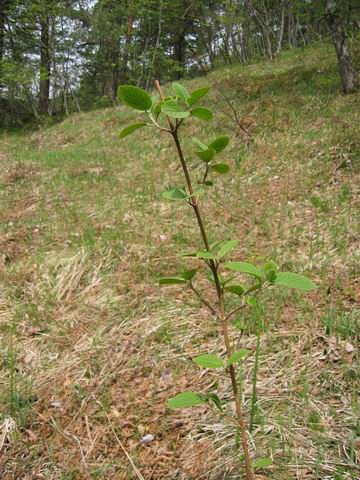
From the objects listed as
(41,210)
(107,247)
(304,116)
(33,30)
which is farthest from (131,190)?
(33,30)

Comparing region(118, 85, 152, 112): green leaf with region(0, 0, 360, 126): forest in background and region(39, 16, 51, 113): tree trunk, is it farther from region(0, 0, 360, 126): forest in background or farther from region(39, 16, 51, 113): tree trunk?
region(39, 16, 51, 113): tree trunk

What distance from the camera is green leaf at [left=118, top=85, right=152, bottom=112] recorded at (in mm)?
931

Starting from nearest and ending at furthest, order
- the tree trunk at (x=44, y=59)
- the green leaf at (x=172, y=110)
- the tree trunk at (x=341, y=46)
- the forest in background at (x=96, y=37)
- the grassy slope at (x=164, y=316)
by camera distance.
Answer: the green leaf at (x=172, y=110)
the grassy slope at (x=164, y=316)
the tree trunk at (x=341, y=46)
the forest in background at (x=96, y=37)
the tree trunk at (x=44, y=59)

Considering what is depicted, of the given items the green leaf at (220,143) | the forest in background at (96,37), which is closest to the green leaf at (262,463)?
the green leaf at (220,143)

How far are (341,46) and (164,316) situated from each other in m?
6.81

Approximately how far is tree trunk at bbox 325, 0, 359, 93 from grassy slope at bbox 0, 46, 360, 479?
55cm

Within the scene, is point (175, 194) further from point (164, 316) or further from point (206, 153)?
point (164, 316)

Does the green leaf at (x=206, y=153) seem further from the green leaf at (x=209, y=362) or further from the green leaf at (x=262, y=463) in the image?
the green leaf at (x=262, y=463)

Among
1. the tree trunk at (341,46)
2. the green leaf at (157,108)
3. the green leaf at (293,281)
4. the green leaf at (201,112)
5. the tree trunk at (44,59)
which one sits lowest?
the green leaf at (293,281)

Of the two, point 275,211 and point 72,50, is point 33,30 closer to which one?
point 72,50

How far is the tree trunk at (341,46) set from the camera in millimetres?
6770

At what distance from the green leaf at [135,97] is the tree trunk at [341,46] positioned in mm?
7559

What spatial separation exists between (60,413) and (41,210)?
4.03 metres

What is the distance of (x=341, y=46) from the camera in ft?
22.8
